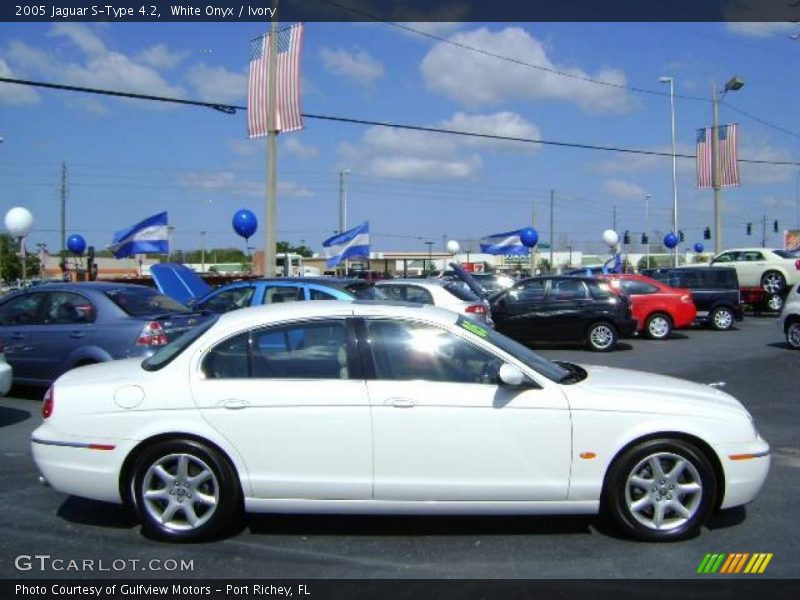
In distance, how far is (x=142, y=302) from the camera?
937 centimetres

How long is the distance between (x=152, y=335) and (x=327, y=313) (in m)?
4.62

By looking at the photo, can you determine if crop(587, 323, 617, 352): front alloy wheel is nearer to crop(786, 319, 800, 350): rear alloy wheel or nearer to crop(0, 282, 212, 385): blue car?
crop(786, 319, 800, 350): rear alloy wheel

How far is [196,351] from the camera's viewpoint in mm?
4684

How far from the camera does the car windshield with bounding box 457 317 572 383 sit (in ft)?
15.4

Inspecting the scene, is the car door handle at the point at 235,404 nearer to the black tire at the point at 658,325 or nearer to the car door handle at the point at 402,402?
the car door handle at the point at 402,402

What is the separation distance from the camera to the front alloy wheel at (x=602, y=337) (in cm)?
1512

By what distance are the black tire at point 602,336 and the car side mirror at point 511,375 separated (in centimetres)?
1122

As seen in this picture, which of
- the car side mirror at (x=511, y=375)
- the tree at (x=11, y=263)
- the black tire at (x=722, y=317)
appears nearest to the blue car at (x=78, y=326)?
the car side mirror at (x=511, y=375)

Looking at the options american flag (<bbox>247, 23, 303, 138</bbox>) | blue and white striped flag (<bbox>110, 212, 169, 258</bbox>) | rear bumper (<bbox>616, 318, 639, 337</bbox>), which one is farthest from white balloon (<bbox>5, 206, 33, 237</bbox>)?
rear bumper (<bbox>616, 318, 639, 337</bbox>)

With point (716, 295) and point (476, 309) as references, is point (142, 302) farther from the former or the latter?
point (716, 295)

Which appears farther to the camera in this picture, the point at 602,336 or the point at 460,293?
the point at 602,336

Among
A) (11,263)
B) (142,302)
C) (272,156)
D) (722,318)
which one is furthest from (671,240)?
(11,263)

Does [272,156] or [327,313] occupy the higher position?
[272,156]
